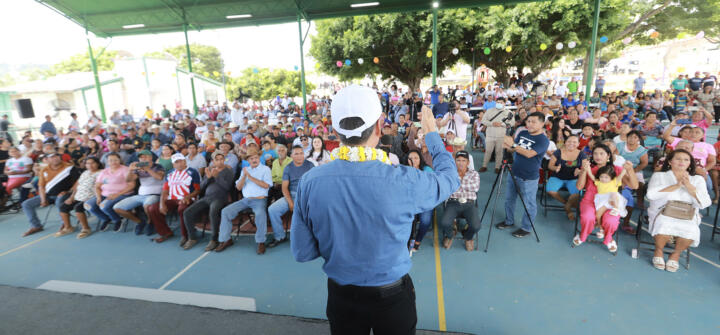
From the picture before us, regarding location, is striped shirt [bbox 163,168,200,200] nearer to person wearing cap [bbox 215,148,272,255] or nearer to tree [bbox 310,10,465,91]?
person wearing cap [bbox 215,148,272,255]

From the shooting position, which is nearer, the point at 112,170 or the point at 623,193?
the point at 623,193

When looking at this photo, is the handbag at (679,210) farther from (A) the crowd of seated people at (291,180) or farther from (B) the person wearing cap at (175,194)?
(B) the person wearing cap at (175,194)

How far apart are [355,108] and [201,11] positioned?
614 inches

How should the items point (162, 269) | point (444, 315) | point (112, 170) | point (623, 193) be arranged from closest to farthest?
point (444, 315), point (162, 269), point (623, 193), point (112, 170)

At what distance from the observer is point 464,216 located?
14.4 ft

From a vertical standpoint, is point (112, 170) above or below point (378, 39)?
below

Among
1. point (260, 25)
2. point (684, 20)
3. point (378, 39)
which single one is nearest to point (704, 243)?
point (260, 25)

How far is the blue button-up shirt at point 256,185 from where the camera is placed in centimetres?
480

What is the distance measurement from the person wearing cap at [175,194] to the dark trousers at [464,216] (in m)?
3.73

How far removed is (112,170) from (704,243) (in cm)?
847

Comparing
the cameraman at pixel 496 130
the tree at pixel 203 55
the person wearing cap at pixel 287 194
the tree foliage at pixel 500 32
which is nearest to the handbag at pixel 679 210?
the cameraman at pixel 496 130

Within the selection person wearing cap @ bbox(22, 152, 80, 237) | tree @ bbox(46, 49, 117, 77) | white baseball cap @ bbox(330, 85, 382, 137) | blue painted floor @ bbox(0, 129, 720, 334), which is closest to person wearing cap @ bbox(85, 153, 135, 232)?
blue painted floor @ bbox(0, 129, 720, 334)

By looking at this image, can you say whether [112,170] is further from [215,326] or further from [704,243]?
[704,243]

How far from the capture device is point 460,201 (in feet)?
14.4
